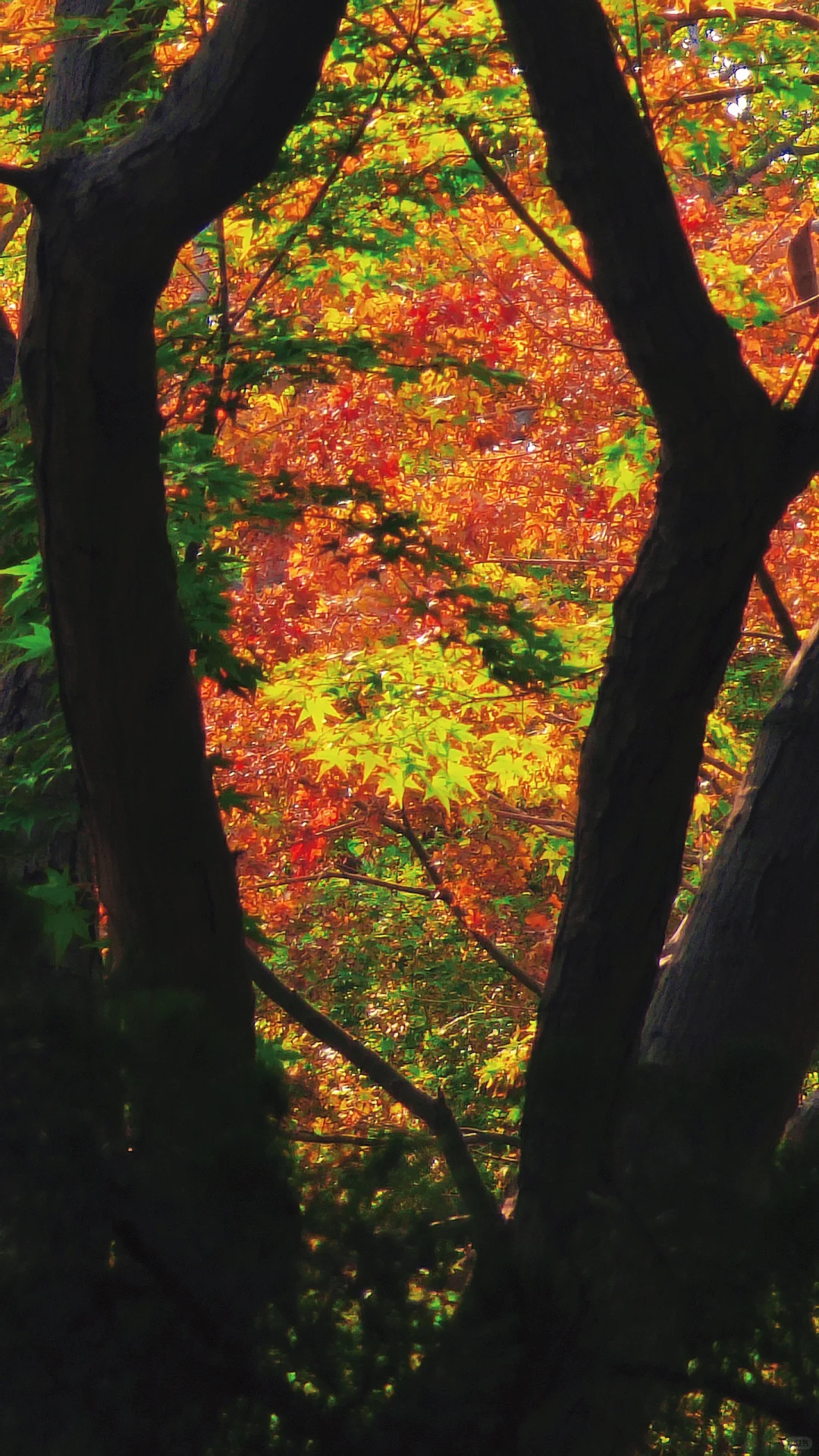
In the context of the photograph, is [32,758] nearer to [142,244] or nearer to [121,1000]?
[142,244]

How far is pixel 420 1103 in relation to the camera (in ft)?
16.3

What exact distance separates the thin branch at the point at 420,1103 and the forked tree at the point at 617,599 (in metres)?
0.04

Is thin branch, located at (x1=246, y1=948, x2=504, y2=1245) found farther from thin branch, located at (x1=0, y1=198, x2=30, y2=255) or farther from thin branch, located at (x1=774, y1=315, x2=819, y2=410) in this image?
thin branch, located at (x1=0, y1=198, x2=30, y2=255)

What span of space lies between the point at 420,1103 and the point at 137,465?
308cm

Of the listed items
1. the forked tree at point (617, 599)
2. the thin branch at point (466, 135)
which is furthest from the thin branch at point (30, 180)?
the thin branch at point (466, 135)

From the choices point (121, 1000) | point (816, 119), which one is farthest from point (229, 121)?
point (816, 119)

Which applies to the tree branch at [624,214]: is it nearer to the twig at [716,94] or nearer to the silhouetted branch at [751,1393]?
the silhouetted branch at [751,1393]

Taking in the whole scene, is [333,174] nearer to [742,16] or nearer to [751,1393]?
[742,16]

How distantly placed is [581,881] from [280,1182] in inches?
54.3

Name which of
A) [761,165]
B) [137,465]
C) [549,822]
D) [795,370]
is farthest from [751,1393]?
[761,165]

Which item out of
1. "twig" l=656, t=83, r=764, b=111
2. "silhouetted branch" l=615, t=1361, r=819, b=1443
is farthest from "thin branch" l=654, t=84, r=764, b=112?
"silhouetted branch" l=615, t=1361, r=819, b=1443

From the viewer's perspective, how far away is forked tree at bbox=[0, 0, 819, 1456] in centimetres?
245

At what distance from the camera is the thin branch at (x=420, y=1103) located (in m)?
1.78

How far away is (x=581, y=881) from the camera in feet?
9.61
